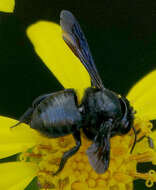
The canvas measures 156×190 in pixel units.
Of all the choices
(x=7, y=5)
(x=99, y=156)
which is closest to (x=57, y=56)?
(x=7, y=5)

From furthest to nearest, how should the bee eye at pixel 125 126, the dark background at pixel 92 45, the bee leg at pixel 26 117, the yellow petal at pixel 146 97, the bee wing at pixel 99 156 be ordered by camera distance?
the dark background at pixel 92 45
the yellow petal at pixel 146 97
the bee leg at pixel 26 117
the bee eye at pixel 125 126
the bee wing at pixel 99 156

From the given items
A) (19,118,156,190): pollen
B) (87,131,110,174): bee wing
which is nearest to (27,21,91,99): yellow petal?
(19,118,156,190): pollen

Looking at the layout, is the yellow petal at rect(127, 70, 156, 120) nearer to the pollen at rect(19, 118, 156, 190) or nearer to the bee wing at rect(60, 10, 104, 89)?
the pollen at rect(19, 118, 156, 190)

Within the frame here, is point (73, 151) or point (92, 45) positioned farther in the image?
point (92, 45)

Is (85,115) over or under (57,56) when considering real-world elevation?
under

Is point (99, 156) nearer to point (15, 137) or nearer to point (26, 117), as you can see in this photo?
point (26, 117)

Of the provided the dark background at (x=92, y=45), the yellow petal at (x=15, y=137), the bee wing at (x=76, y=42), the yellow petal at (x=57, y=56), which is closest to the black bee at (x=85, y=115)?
the bee wing at (x=76, y=42)

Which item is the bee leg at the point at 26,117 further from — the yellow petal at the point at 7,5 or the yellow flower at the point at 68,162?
the yellow petal at the point at 7,5
